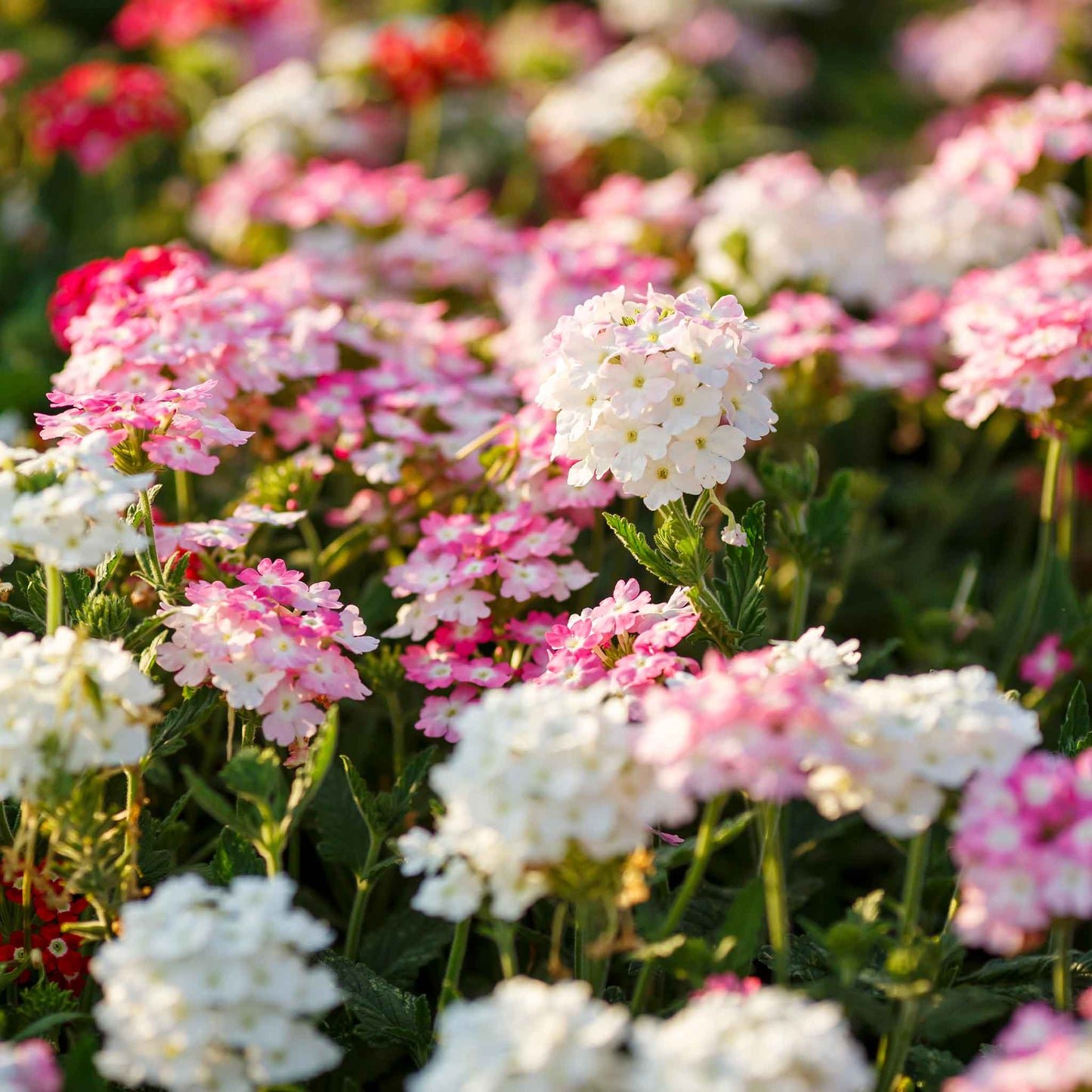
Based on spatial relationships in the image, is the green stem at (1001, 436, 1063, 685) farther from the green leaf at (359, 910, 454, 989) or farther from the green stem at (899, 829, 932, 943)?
the green leaf at (359, 910, 454, 989)

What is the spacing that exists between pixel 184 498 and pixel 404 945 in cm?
98

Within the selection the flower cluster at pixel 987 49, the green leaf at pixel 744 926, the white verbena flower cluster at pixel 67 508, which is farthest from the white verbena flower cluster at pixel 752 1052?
the flower cluster at pixel 987 49

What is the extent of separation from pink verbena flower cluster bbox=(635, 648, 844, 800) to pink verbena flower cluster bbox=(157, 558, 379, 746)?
64cm

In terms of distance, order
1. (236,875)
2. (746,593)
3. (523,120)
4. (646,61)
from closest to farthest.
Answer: (236,875) < (746,593) < (646,61) < (523,120)

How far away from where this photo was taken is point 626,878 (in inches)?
64.0

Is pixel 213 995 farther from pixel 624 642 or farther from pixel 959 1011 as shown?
pixel 959 1011

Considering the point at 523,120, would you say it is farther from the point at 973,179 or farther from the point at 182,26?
the point at 973,179

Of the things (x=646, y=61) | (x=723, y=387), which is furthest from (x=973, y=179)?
(x=723, y=387)

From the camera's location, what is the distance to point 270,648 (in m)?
1.91

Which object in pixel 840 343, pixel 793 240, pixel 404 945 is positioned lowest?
pixel 404 945

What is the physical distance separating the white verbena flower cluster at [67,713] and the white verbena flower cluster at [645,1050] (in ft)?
1.88

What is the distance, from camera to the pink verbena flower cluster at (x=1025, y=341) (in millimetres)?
2416

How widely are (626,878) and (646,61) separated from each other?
3.54m

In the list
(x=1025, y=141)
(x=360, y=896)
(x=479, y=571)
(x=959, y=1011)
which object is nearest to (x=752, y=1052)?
(x=959, y=1011)
